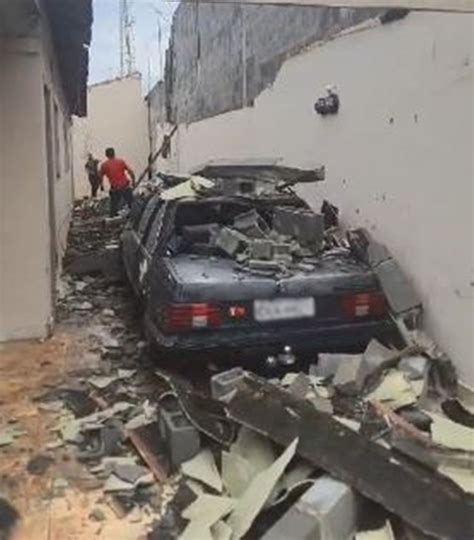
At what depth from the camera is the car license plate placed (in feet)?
18.8

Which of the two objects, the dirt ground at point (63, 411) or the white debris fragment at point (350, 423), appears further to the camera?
the white debris fragment at point (350, 423)

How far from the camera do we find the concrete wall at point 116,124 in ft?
92.0

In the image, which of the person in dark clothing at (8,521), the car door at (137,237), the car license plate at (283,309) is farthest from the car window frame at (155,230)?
the person in dark clothing at (8,521)

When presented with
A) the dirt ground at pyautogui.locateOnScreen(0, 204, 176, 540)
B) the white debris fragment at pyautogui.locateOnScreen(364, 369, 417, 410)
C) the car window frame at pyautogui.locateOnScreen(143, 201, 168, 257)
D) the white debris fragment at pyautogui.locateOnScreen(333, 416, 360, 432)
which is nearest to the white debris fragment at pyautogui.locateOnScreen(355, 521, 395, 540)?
the white debris fragment at pyautogui.locateOnScreen(333, 416, 360, 432)

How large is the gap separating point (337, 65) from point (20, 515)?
592 cm

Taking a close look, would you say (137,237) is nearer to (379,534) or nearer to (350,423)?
(350,423)

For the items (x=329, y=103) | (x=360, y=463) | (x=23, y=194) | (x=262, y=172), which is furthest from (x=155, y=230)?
(x=360, y=463)

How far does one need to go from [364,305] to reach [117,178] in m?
10.1

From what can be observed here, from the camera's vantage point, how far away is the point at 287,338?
5.78 m

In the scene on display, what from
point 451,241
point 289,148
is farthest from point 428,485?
point 289,148

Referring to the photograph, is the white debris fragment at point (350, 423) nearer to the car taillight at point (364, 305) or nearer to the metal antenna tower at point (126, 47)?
the car taillight at point (364, 305)

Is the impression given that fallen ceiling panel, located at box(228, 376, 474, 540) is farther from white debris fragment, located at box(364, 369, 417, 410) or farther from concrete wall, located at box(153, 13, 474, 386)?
concrete wall, located at box(153, 13, 474, 386)

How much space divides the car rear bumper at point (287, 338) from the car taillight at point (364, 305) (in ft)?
0.24

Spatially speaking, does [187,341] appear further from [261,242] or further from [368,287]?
[368,287]
